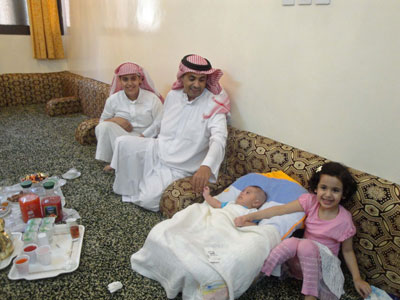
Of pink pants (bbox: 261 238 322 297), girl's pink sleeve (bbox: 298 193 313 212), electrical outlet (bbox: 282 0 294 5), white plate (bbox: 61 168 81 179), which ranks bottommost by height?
white plate (bbox: 61 168 81 179)

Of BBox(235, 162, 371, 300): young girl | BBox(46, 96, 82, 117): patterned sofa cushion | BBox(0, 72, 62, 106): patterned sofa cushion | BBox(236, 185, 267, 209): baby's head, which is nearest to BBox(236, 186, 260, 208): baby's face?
BBox(236, 185, 267, 209): baby's head

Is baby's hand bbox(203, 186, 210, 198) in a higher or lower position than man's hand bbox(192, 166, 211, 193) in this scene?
lower

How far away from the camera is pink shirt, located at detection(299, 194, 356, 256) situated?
161 cm

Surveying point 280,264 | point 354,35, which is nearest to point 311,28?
point 354,35

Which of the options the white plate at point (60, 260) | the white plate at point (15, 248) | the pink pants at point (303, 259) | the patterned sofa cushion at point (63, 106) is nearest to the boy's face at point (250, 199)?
the pink pants at point (303, 259)

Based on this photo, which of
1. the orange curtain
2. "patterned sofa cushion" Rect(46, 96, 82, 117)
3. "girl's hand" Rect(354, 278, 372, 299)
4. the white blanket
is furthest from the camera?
the orange curtain

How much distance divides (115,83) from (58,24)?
3.04 metres

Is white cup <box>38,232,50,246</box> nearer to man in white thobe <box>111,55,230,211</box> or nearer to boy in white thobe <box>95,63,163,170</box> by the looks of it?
man in white thobe <box>111,55,230,211</box>

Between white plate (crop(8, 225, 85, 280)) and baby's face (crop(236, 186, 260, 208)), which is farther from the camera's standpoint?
baby's face (crop(236, 186, 260, 208))

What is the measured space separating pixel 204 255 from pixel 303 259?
1.63ft

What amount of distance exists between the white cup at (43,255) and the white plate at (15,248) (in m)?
0.19

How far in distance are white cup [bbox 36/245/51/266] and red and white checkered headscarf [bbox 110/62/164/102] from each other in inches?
67.0

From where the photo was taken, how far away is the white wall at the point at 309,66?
1.61 m

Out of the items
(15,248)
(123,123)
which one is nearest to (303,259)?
(15,248)
